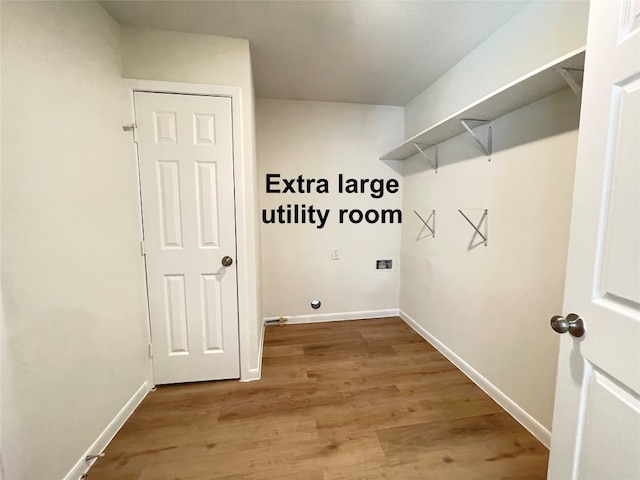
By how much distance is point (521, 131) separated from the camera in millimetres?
1623

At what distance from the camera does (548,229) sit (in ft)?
4.83

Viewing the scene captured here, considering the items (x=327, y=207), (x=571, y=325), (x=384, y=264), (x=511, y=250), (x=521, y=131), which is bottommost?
(x=384, y=264)

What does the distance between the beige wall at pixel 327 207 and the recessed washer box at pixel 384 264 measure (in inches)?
2.0

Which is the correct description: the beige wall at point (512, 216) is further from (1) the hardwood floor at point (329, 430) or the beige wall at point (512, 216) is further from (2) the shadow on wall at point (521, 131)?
(1) the hardwood floor at point (329, 430)

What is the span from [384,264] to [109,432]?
2.67 meters

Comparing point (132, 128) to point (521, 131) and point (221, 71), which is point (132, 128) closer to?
point (221, 71)

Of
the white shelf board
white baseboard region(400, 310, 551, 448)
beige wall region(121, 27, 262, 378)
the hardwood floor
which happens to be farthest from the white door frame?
white baseboard region(400, 310, 551, 448)

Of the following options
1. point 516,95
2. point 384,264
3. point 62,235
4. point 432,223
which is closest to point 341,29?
point 516,95

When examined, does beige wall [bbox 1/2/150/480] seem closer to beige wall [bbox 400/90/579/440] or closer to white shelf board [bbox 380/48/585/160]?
white shelf board [bbox 380/48/585/160]

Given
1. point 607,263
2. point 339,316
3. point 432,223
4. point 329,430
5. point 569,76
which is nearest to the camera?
point 607,263

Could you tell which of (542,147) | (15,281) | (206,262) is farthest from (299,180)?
(15,281)

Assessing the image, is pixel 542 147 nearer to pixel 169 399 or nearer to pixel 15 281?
pixel 15 281

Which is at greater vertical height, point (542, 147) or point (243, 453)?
point (542, 147)

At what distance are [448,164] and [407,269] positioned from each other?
124 centimetres
